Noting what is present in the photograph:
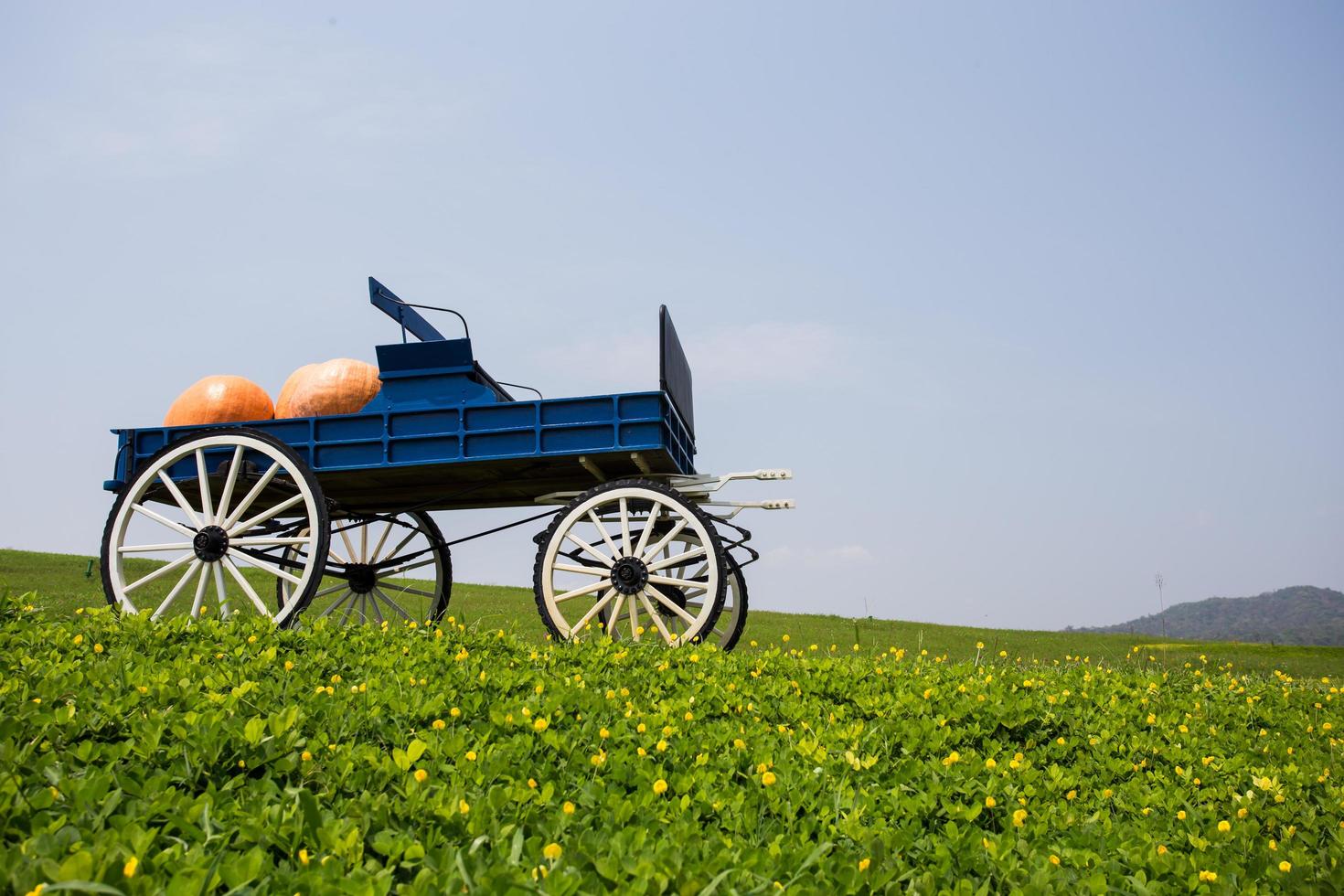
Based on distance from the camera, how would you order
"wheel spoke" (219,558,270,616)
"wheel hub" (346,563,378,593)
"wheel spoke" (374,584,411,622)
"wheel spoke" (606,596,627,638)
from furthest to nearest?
1. "wheel spoke" (374,584,411,622)
2. "wheel hub" (346,563,378,593)
3. "wheel spoke" (219,558,270,616)
4. "wheel spoke" (606,596,627,638)

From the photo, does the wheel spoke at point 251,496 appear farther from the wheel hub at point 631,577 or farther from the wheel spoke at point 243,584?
the wheel hub at point 631,577

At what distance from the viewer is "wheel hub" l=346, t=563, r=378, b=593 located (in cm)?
951

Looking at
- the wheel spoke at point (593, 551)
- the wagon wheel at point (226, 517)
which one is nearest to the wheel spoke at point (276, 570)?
the wagon wheel at point (226, 517)

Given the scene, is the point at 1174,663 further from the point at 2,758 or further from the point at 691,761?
the point at 2,758

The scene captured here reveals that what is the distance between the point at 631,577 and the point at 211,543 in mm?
3724

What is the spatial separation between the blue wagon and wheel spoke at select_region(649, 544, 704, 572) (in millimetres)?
12

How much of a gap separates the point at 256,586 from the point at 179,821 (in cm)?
1359

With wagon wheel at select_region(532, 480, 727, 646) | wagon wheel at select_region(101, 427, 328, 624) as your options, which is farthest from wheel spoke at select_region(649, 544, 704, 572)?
wagon wheel at select_region(101, 427, 328, 624)

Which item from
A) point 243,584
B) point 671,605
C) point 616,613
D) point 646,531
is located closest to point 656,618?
point 671,605

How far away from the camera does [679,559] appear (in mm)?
7348

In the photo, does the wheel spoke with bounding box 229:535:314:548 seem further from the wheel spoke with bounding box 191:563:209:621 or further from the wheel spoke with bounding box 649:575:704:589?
the wheel spoke with bounding box 649:575:704:589

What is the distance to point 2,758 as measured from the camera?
9.77 ft

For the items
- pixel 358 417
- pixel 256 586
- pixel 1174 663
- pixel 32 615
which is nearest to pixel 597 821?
pixel 32 615

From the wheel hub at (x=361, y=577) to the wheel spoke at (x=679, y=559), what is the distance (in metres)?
3.58
